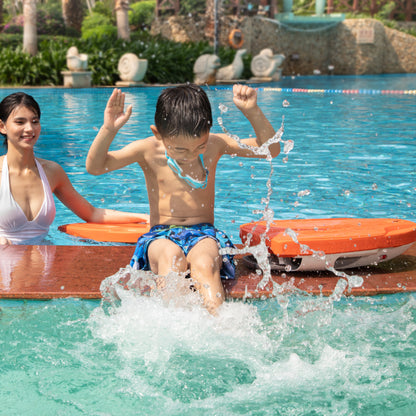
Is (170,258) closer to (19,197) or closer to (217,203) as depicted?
(19,197)

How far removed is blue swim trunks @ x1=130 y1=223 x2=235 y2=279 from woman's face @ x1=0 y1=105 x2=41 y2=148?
3.48ft

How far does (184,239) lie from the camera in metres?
2.94

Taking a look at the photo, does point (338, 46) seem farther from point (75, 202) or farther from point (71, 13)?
point (75, 202)

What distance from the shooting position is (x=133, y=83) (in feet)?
57.6

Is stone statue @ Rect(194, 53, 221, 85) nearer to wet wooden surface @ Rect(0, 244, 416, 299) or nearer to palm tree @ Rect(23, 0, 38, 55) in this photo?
palm tree @ Rect(23, 0, 38, 55)

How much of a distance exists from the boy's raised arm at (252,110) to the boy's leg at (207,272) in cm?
60

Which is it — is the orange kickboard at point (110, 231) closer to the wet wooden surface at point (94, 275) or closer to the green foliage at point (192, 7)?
the wet wooden surface at point (94, 275)

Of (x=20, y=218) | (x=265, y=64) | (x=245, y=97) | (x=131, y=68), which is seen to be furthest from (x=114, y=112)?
(x=265, y=64)

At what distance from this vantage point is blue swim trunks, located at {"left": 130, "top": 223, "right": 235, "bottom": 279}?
9.62 ft

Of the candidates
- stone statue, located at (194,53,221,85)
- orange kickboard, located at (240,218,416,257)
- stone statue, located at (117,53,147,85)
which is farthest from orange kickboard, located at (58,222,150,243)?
stone statue, located at (194,53,221,85)

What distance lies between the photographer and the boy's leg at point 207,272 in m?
2.71

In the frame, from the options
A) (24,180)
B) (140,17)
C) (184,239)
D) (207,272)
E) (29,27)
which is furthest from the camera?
(140,17)

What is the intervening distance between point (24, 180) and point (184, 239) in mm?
1323

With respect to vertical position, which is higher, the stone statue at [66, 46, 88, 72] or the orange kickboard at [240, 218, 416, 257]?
the orange kickboard at [240, 218, 416, 257]
